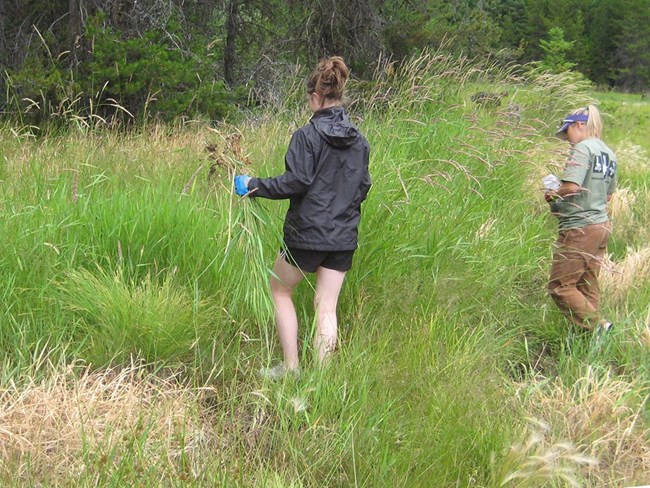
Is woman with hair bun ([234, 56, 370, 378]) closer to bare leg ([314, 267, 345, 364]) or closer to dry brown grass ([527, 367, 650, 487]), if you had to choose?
bare leg ([314, 267, 345, 364])

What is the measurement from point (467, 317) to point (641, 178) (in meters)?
5.74

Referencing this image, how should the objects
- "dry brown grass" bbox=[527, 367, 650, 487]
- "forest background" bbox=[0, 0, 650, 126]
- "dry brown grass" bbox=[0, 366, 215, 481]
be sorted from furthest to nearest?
"forest background" bbox=[0, 0, 650, 126], "dry brown grass" bbox=[527, 367, 650, 487], "dry brown grass" bbox=[0, 366, 215, 481]

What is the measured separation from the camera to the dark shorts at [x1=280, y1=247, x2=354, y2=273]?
348 cm

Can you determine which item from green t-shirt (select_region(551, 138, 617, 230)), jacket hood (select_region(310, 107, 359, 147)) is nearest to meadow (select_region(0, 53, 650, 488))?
jacket hood (select_region(310, 107, 359, 147))

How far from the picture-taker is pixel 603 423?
3.28 m

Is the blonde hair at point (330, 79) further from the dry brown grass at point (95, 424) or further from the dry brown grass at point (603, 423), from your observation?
the dry brown grass at point (603, 423)

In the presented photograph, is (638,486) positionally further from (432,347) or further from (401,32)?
(401,32)

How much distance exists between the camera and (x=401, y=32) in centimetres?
1217

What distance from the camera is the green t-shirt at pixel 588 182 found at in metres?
4.54

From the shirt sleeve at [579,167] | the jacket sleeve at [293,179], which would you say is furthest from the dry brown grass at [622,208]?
the jacket sleeve at [293,179]

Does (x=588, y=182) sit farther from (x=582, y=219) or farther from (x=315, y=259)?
(x=315, y=259)

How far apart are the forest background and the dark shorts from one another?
8.59 feet

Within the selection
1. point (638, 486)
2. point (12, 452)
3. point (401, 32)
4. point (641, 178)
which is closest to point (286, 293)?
point (12, 452)

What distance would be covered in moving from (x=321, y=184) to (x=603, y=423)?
66.9 inches
